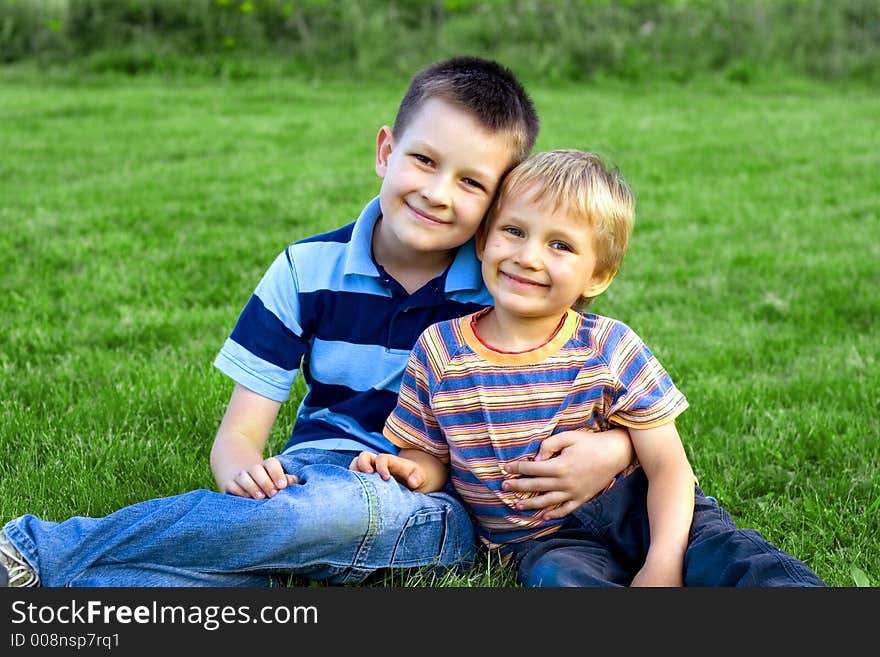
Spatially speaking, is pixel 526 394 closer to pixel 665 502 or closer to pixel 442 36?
pixel 665 502

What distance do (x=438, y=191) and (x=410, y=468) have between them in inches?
25.3

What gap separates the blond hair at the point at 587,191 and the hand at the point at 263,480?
2.57ft

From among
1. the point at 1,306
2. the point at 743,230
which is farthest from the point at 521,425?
the point at 743,230

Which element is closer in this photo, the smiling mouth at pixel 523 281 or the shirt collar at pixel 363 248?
the smiling mouth at pixel 523 281

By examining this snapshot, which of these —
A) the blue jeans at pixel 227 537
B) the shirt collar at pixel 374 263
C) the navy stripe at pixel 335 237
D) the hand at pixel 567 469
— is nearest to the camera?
the blue jeans at pixel 227 537

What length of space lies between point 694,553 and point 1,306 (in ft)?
10.7

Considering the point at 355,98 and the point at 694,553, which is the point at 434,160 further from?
the point at 355,98

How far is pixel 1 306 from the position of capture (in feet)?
14.7

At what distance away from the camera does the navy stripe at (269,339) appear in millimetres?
2676

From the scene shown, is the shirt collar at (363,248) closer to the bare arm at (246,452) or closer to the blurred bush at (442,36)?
the bare arm at (246,452)

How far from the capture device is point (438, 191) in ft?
8.18

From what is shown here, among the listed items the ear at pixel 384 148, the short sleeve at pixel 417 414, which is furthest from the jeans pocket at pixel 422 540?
the ear at pixel 384 148

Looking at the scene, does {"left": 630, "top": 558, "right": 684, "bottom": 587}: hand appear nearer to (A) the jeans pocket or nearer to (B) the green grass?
(B) the green grass

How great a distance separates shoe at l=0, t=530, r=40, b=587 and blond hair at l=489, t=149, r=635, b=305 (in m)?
1.30
